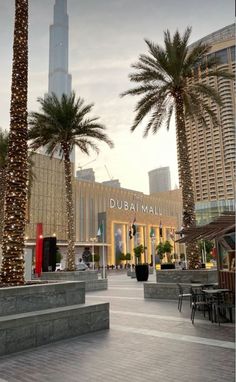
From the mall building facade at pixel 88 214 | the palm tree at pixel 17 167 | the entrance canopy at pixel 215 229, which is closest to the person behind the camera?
the palm tree at pixel 17 167

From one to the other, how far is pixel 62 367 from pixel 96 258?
6181 centimetres

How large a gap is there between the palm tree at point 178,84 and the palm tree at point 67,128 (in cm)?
482

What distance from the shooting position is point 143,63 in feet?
61.5

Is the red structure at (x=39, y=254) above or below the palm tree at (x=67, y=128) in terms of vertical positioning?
below

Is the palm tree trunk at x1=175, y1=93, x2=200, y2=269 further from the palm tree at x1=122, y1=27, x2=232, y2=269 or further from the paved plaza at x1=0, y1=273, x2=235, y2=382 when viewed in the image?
the paved plaza at x1=0, y1=273, x2=235, y2=382

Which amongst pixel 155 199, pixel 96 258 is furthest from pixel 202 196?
pixel 155 199

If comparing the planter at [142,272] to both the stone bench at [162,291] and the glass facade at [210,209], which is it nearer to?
the stone bench at [162,291]

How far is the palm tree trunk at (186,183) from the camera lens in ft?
52.0

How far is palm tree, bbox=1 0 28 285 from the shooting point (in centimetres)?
866

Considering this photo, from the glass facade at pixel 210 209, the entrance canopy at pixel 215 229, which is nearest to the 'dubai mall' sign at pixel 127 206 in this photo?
the glass facade at pixel 210 209

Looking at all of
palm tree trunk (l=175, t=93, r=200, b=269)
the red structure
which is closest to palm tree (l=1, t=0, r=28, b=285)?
palm tree trunk (l=175, t=93, r=200, b=269)

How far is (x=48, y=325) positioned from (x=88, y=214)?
7376 cm

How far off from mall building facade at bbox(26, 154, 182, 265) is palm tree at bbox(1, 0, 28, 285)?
55869mm

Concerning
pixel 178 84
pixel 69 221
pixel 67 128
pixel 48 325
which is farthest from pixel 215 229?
pixel 67 128
